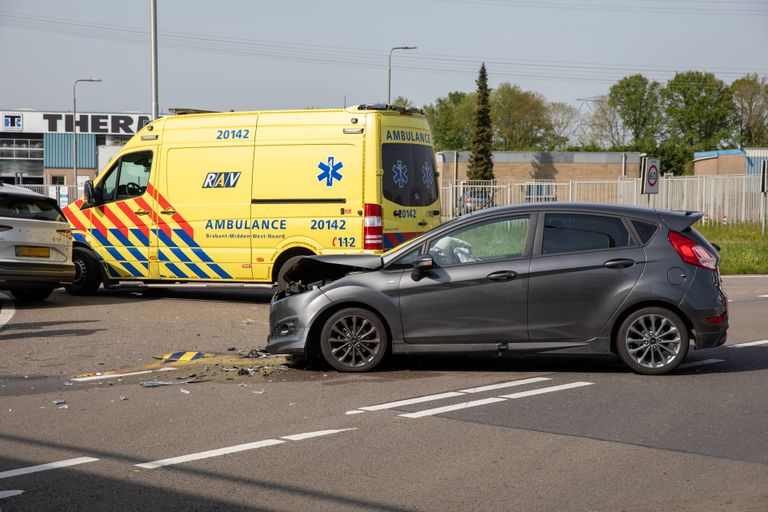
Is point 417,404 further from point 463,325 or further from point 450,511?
point 450,511

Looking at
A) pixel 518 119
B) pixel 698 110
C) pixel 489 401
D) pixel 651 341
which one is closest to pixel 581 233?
pixel 651 341

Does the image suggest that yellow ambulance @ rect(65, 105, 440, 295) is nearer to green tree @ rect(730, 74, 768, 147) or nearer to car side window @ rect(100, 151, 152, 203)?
car side window @ rect(100, 151, 152, 203)

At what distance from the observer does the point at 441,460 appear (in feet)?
18.5

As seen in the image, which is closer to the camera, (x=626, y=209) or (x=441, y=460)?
(x=441, y=460)

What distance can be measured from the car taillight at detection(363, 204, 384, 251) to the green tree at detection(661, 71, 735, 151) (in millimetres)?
82982

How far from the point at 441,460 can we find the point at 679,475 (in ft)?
4.53

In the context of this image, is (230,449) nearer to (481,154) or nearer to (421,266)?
(421,266)

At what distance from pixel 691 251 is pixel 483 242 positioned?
1873 millimetres

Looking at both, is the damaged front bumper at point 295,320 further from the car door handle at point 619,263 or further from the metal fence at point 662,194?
the metal fence at point 662,194

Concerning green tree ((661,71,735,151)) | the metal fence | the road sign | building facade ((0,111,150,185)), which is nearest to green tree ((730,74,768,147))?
green tree ((661,71,735,151))

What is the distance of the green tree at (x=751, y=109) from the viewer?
8762 centimetres

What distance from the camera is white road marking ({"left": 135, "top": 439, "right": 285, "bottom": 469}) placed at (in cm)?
555

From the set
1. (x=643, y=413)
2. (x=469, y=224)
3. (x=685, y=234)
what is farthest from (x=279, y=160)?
(x=643, y=413)

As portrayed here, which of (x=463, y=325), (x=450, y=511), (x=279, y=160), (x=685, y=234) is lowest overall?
(x=450, y=511)
